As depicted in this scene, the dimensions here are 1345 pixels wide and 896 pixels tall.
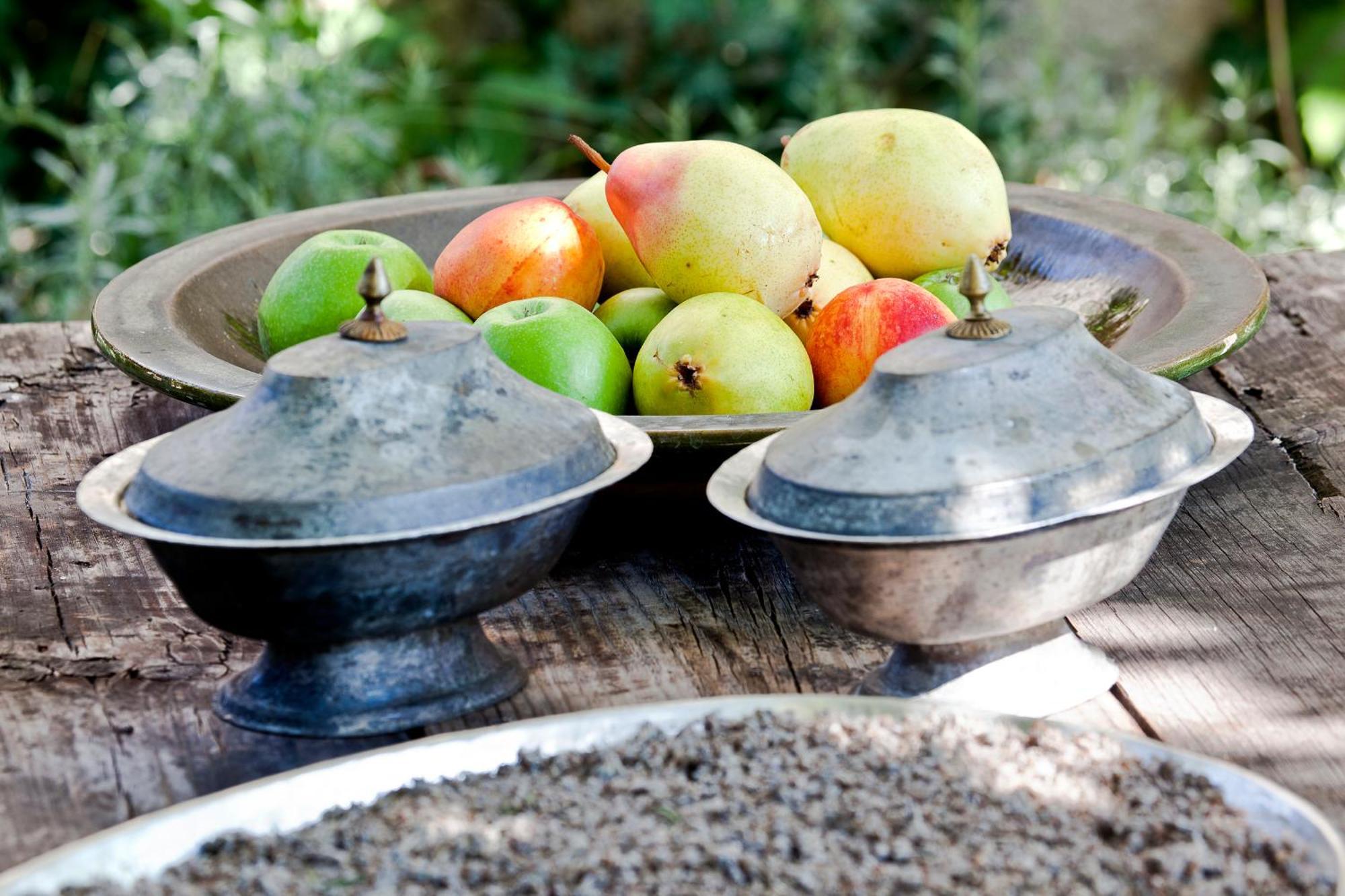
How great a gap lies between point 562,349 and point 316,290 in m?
0.27

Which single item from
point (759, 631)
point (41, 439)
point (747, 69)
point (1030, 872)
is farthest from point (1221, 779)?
point (747, 69)

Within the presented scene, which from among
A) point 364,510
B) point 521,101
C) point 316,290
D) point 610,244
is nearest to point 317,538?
point 364,510

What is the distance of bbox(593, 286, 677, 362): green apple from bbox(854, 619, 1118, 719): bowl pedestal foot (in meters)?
0.46

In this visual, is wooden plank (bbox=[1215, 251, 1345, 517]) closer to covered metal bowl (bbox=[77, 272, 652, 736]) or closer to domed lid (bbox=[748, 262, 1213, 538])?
domed lid (bbox=[748, 262, 1213, 538])

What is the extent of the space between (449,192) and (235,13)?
176 centimetres

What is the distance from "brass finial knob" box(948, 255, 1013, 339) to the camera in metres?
0.95

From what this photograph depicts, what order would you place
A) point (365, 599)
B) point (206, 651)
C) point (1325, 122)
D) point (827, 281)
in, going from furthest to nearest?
point (1325, 122)
point (827, 281)
point (206, 651)
point (365, 599)

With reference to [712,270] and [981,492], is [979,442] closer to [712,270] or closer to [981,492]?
[981,492]

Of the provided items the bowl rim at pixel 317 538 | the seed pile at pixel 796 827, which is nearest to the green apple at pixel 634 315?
the bowl rim at pixel 317 538

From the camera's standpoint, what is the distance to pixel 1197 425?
98 centimetres

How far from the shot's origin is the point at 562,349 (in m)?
1.23

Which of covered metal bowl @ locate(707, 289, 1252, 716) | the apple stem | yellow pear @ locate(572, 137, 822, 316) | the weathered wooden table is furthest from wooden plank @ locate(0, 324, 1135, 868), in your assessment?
the apple stem

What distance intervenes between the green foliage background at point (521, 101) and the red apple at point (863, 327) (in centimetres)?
179

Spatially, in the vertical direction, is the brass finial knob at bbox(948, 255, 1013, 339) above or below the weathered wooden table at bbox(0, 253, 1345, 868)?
above
